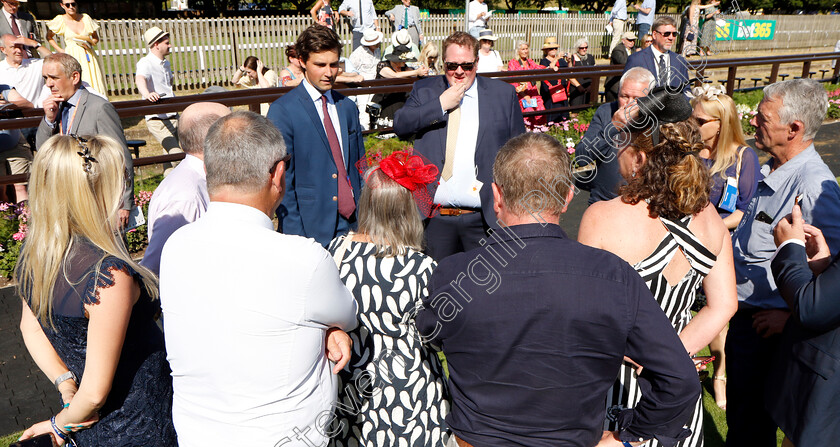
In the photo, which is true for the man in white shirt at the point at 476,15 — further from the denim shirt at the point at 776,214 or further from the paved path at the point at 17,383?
the denim shirt at the point at 776,214

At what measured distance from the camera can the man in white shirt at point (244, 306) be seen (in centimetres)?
178

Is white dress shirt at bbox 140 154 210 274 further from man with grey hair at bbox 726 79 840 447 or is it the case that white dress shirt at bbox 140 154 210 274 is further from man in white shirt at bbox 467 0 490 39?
man in white shirt at bbox 467 0 490 39

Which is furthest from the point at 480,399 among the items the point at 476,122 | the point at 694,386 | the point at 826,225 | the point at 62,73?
the point at 62,73

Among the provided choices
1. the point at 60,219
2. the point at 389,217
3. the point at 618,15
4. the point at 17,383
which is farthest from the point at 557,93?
the point at 618,15

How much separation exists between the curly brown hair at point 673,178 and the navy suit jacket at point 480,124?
1661 mm

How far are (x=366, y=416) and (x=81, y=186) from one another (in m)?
1.47

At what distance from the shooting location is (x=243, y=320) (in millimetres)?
1780

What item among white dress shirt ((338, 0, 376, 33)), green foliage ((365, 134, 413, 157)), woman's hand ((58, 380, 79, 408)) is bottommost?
green foliage ((365, 134, 413, 157))

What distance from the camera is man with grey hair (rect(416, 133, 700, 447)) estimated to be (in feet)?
5.56

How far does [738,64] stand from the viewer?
34.1 feet

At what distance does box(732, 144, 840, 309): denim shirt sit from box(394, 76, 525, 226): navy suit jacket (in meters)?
1.47

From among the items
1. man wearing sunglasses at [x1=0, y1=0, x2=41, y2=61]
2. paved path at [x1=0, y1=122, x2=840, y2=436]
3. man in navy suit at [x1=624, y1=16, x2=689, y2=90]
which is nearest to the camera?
paved path at [x1=0, y1=122, x2=840, y2=436]

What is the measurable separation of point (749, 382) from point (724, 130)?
5.40ft

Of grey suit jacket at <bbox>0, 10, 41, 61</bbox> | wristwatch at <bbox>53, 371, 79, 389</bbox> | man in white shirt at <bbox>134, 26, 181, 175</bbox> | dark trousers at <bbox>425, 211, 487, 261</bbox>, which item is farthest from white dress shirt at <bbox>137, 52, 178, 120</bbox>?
wristwatch at <bbox>53, 371, 79, 389</bbox>
